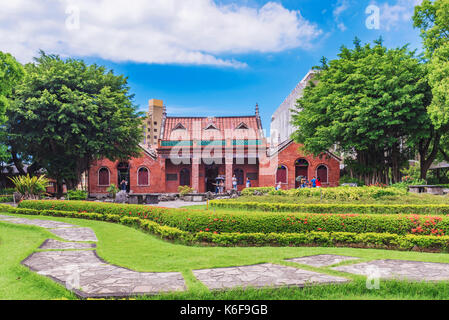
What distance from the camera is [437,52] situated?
1886 cm

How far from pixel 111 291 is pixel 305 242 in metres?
5.19

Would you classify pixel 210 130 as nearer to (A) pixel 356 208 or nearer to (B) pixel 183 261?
(A) pixel 356 208

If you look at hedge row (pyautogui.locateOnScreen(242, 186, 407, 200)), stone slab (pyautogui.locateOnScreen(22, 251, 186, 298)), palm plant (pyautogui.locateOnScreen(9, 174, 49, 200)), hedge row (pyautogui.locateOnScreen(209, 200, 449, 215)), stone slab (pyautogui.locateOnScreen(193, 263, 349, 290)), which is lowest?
stone slab (pyautogui.locateOnScreen(193, 263, 349, 290))

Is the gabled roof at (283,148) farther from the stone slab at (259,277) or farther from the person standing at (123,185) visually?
the stone slab at (259,277)

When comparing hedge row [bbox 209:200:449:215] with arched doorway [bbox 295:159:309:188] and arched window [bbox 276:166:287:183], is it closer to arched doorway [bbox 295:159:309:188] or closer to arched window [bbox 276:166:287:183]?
arched window [bbox 276:166:287:183]

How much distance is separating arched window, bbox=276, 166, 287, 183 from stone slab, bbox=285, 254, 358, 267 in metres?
24.3

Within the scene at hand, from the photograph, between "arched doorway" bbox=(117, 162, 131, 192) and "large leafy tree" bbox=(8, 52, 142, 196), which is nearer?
"large leafy tree" bbox=(8, 52, 142, 196)

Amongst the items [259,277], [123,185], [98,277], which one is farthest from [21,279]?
[123,185]

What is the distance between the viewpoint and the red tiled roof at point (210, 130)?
34.4m

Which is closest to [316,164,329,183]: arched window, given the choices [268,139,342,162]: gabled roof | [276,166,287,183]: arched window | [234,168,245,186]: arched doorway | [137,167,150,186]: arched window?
[268,139,342,162]: gabled roof

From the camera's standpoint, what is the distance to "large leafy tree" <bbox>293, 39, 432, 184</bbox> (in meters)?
19.8

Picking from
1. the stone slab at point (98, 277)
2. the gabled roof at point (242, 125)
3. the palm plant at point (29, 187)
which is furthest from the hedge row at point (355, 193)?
the gabled roof at point (242, 125)

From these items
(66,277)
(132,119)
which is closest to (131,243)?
(66,277)
